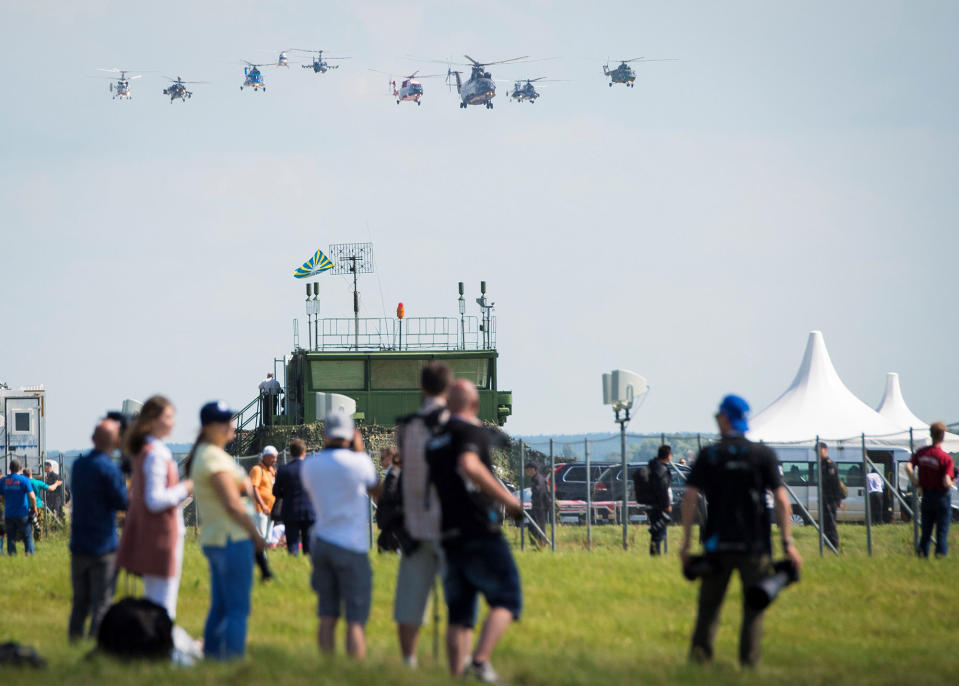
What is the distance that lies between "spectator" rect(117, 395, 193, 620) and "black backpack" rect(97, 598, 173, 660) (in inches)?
7.7

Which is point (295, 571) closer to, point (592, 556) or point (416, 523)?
point (592, 556)

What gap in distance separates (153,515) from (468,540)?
2132 mm

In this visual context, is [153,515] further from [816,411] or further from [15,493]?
[816,411]

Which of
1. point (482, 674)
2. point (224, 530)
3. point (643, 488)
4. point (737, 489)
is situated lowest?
point (482, 674)

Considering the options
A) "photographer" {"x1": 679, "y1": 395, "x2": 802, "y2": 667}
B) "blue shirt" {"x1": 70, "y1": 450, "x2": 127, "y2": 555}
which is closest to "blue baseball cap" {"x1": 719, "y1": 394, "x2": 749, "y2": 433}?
"photographer" {"x1": 679, "y1": 395, "x2": 802, "y2": 667}

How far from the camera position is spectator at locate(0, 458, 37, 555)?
1931cm

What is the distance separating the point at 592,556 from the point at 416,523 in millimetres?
9532

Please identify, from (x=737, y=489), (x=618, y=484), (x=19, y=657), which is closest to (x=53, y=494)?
(x=618, y=484)

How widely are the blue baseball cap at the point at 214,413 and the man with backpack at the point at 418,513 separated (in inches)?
44.1

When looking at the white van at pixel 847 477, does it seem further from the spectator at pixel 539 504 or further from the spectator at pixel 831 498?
the spectator at pixel 539 504

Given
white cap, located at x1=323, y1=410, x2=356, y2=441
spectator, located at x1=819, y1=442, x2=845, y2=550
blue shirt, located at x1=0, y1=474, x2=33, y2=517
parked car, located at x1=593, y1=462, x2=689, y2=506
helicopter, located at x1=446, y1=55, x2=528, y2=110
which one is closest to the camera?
white cap, located at x1=323, y1=410, x2=356, y2=441

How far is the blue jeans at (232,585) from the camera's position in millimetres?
7426

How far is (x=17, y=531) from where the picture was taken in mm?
19891

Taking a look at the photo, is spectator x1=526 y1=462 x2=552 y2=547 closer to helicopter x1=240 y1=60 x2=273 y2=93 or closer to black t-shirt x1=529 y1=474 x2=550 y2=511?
black t-shirt x1=529 y1=474 x2=550 y2=511
